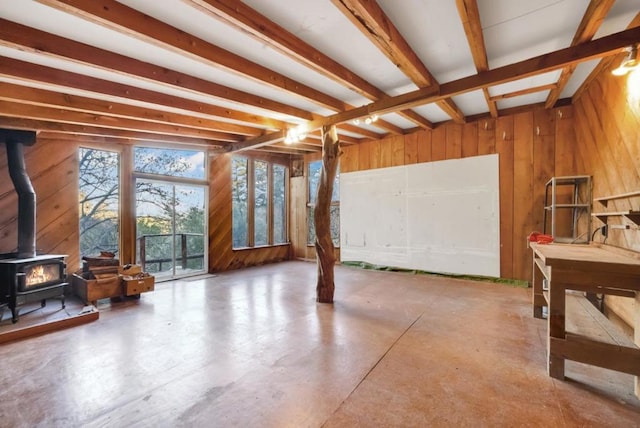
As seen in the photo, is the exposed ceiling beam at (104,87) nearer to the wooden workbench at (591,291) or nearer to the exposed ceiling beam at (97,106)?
the exposed ceiling beam at (97,106)

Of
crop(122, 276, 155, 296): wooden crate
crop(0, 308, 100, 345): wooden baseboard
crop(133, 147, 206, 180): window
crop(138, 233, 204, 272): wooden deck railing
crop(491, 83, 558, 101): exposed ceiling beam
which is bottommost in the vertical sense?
crop(0, 308, 100, 345): wooden baseboard

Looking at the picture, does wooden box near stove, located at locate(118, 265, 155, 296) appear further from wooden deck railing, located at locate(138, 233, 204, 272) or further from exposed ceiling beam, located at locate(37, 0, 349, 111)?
exposed ceiling beam, located at locate(37, 0, 349, 111)

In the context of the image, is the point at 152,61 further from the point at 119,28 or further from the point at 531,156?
the point at 531,156

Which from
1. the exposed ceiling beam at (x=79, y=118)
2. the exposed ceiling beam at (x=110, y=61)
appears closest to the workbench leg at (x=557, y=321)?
the exposed ceiling beam at (x=110, y=61)

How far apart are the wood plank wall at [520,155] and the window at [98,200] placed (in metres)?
5.99

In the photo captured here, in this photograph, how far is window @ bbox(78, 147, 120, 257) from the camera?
4.71m

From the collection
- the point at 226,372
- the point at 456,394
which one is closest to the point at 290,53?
the point at 226,372

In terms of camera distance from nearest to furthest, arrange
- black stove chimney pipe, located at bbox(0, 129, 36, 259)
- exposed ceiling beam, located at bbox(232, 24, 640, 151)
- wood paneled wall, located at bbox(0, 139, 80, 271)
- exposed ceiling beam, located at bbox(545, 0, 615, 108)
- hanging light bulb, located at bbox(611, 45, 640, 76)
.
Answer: exposed ceiling beam, located at bbox(545, 0, 615, 108) → hanging light bulb, located at bbox(611, 45, 640, 76) → exposed ceiling beam, located at bbox(232, 24, 640, 151) → black stove chimney pipe, located at bbox(0, 129, 36, 259) → wood paneled wall, located at bbox(0, 139, 80, 271)

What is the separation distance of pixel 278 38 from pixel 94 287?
12.5ft

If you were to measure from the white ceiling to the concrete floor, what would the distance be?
2571 millimetres

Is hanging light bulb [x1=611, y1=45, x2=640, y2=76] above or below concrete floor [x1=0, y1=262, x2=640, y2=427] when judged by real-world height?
above

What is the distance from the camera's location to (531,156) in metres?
4.64

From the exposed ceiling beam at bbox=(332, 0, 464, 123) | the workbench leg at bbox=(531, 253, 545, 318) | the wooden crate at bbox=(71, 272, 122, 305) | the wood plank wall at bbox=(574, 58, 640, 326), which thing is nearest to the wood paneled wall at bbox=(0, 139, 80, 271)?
the wooden crate at bbox=(71, 272, 122, 305)

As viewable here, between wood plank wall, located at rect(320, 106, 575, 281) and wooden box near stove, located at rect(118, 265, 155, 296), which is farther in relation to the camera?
wood plank wall, located at rect(320, 106, 575, 281)
